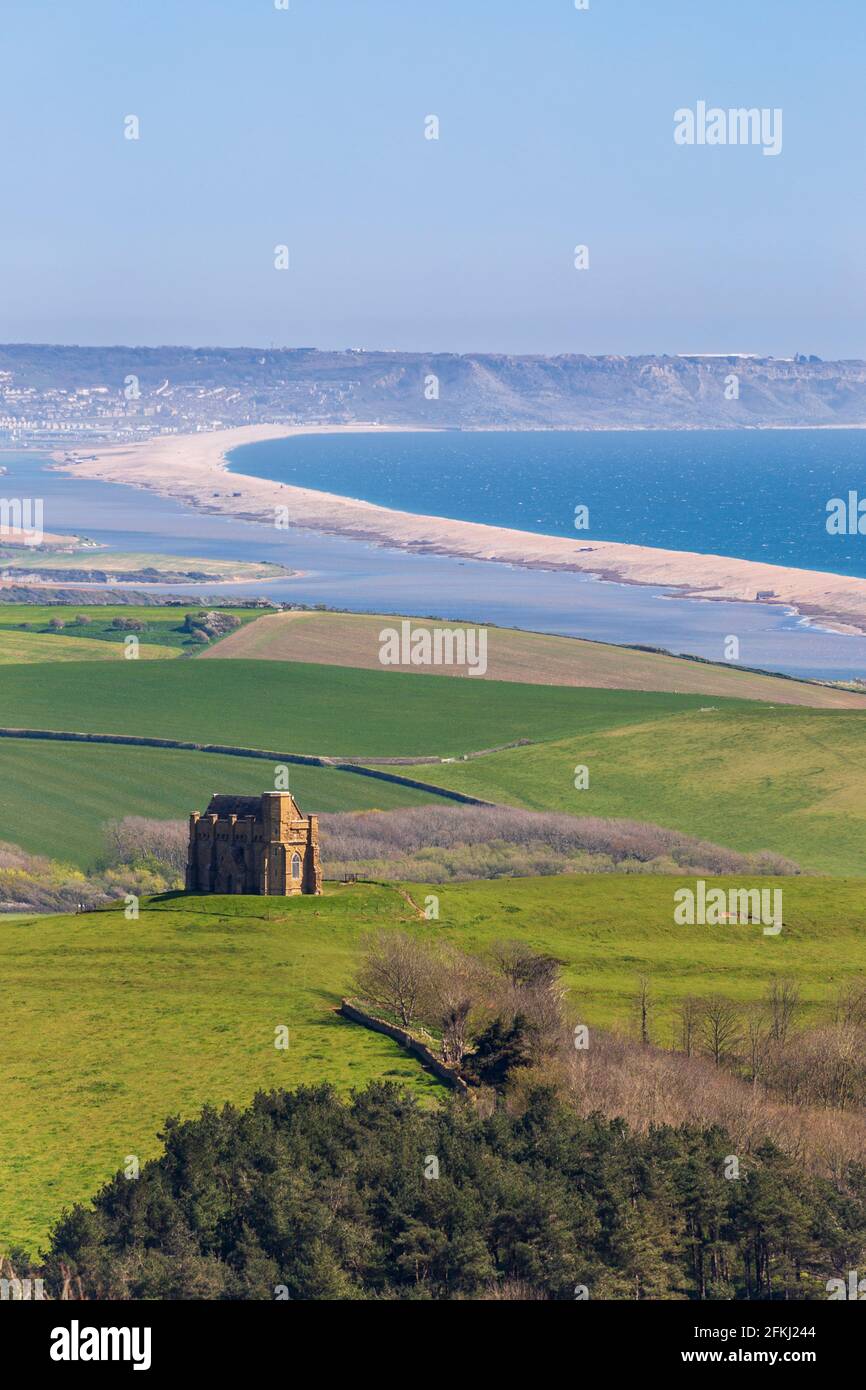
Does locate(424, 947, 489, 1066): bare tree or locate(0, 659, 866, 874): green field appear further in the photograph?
locate(0, 659, 866, 874): green field

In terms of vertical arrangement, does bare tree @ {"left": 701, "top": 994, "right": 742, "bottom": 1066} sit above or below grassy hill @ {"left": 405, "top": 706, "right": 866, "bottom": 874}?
below

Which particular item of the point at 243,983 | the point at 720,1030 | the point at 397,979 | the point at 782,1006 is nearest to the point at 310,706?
the point at 243,983

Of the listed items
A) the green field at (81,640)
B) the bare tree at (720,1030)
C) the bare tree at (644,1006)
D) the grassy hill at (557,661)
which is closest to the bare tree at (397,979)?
the bare tree at (644,1006)

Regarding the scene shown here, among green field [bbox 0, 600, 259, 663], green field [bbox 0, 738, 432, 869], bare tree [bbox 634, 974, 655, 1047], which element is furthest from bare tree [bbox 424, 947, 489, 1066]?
green field [bbox 0, 600, 259, 663]

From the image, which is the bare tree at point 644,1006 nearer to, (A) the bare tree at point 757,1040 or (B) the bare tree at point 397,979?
(A) the bare tree at point 757,1040

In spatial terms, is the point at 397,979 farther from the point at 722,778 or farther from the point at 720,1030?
the point at 722,778

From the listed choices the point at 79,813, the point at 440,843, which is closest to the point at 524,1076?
the point at 440,843

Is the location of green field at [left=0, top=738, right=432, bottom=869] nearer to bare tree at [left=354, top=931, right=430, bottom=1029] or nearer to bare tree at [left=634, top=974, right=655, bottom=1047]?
bare tree at [left=354, top=931, right=430, bottom=1029]
